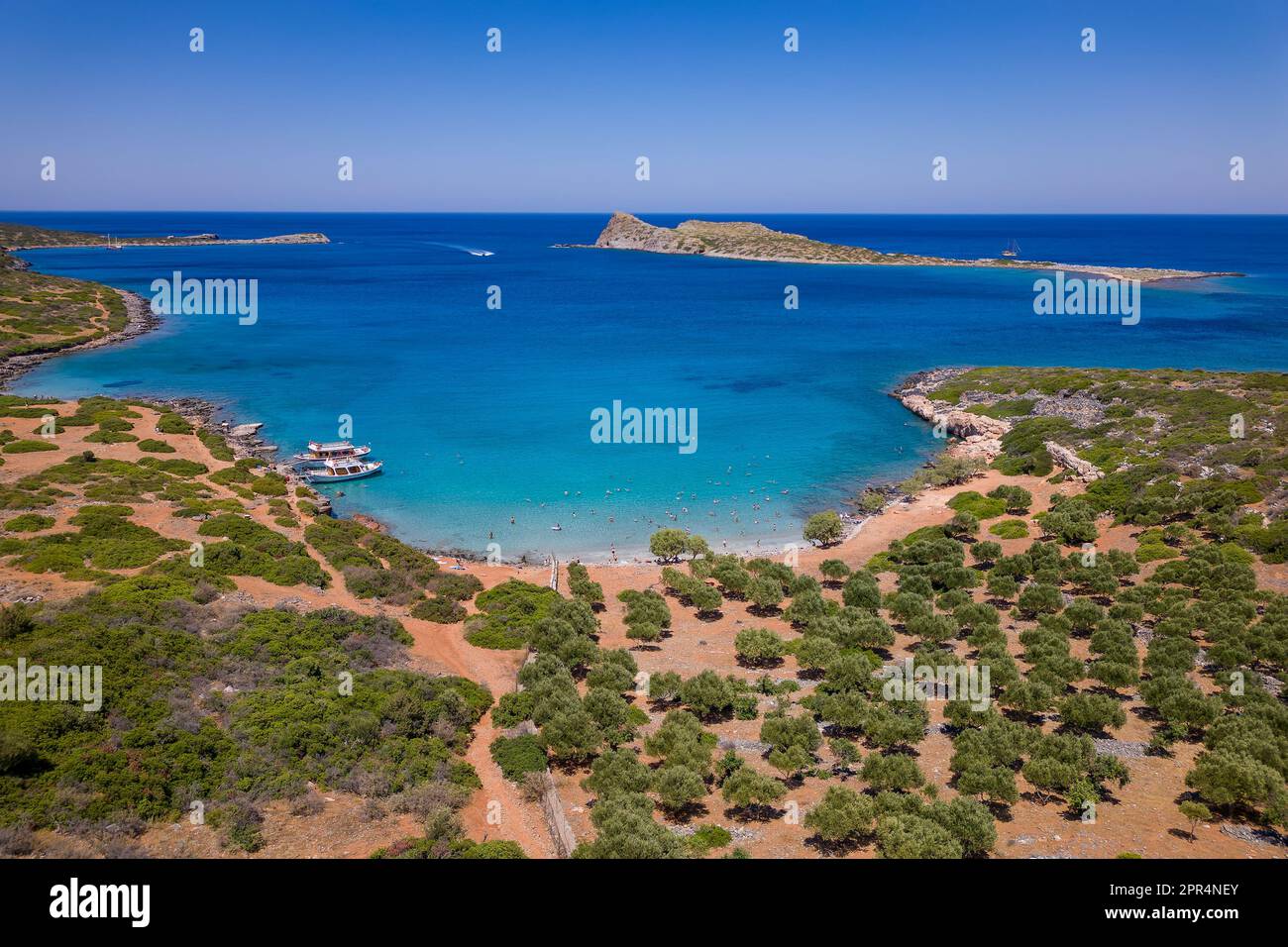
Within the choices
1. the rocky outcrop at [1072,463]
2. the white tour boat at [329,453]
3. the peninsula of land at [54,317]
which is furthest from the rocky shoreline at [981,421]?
the peninsula of land at [54,317]

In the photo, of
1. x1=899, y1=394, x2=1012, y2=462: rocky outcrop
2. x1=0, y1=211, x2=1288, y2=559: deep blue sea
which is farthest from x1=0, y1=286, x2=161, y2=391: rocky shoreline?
x1=899, y1=394, x2=1012, y2=462: rocky outcrop

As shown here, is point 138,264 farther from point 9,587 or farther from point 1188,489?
point 1188,489

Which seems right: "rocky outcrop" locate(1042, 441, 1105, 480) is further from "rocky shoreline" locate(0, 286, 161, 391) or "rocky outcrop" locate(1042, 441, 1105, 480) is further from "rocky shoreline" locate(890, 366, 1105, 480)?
"rocky shoreline" locate(0, 286, 161, 391)

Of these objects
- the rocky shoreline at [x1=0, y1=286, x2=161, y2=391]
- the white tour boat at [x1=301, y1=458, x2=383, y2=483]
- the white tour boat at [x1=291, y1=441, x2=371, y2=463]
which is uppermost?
the rocky shoreline at [x1=0, y1=286, x2=161, y2=391]

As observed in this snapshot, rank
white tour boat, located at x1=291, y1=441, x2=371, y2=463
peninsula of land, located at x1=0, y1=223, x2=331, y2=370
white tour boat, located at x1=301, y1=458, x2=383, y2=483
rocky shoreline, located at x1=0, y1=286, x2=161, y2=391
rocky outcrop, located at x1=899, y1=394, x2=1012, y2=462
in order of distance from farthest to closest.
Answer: peninsula of land, located at x1=0, y1=223, x2=331, y2=370 < rocky shoreline, located at x1=0, y1=286, x2=161, y2=391 < rocky outcrop, located at x1=899, y1=394, x2=1012, y2=462 < white tour boat, located at x1=291, y1=441, x2=371, y2=463 < white tour boat, located at x1=301, y1=458, x2=383, y2=483

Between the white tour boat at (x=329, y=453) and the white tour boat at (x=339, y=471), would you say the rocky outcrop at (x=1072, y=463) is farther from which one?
the white tour boat at (x=329, y=453)

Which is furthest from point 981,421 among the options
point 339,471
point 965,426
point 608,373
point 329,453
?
point 329,453

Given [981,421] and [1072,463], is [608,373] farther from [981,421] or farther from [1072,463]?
[1072,463]

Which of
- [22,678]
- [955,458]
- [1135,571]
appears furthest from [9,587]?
[955,458]

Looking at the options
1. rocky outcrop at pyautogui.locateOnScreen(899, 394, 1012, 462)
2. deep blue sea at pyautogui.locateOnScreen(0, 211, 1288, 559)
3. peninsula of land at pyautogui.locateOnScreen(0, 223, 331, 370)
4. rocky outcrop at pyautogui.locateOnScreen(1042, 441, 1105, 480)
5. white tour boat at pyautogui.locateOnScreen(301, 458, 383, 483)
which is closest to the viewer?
rocky outcrop at pyautogui.locateOnScreen(1042, 441, 1105, 480)
